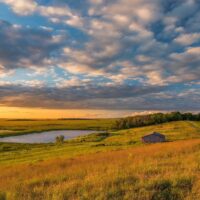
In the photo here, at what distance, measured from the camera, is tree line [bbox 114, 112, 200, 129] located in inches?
5906

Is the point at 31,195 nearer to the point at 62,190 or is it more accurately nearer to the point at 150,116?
the point at 62,190

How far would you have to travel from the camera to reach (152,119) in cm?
15100

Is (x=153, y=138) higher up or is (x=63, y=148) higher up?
(x=153, y=138)

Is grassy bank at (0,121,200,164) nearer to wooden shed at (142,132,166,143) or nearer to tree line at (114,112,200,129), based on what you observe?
wooden shed at (142,132,166,143)

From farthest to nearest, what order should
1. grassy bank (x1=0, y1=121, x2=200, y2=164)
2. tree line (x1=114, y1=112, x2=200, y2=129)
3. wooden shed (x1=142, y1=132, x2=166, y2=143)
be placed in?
tree line (x1=114, y1=112, x2=200, y2=129) → wooden shed (x1=142, y1=132, x2=166, y2=143) → grassy bank (x1=0, y1=121, x2=200, y2=164)

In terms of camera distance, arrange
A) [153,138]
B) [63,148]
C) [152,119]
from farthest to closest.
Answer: [152,119], [153,138], [63,148]

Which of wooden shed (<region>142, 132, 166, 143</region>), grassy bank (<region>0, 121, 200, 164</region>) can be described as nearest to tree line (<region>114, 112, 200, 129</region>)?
grassy bank (<region>0, 121, 200, 164</region>)

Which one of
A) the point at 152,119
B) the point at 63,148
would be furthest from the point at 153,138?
the point at 152,119

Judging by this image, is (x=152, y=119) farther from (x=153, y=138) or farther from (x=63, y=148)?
(x=63, y=148)

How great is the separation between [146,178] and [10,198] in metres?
4.17

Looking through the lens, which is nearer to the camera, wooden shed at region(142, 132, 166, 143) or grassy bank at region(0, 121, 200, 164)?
grassy bank at region(0, 121, 200, 164)

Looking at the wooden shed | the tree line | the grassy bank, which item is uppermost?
the tree line

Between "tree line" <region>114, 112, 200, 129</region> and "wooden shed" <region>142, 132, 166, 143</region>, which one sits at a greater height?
"tree line" <region>114, 112, 200, 129</region>

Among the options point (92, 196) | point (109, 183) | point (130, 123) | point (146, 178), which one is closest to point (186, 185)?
point (146, 178)
